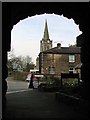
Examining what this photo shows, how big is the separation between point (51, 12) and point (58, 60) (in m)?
50.7

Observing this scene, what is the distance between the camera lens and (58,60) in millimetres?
62469

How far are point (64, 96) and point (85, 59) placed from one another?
256 inches

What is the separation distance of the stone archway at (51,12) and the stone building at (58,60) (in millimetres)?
49098

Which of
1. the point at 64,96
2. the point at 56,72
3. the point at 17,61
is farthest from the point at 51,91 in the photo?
the point at 17,61

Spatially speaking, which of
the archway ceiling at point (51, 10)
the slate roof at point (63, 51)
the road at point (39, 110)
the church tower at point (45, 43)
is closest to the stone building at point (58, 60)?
the slate roof at point (63, 51)

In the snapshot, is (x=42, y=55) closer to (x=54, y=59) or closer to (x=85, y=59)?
(x=54, y=59)

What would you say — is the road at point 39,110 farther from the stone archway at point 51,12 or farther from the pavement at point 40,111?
the stone archway at point 51,12

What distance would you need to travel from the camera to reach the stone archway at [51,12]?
31.5 ft

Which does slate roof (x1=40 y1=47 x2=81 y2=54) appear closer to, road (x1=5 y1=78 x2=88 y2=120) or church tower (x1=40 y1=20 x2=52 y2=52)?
church tower (x1=40 y1=20 x2=52 y2=52)

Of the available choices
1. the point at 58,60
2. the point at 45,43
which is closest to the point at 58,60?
the point at 58,60

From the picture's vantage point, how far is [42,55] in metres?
62.2

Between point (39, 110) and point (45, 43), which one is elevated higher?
point (45, 43)

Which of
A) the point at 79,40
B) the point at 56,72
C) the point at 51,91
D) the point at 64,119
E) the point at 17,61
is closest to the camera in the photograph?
the point at 64,119

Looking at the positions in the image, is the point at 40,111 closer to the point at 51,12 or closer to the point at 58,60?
the point at 51,12
